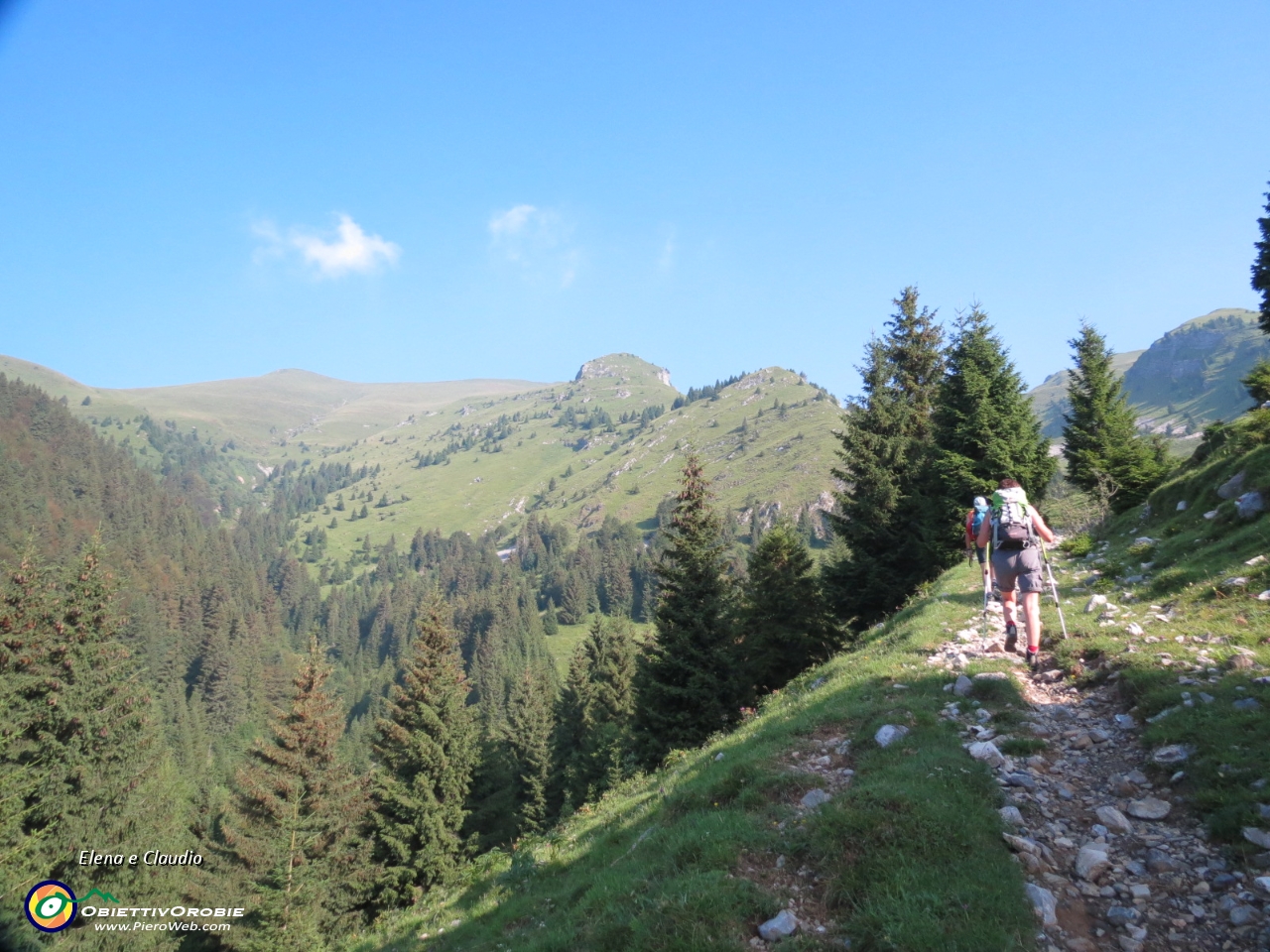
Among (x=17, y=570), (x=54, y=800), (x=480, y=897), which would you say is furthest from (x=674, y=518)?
(x=17, y=570)

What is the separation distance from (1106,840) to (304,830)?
103 ft

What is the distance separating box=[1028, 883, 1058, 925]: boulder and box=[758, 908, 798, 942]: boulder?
2.05 metres

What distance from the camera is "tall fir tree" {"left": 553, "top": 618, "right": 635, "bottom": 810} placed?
1829 inches

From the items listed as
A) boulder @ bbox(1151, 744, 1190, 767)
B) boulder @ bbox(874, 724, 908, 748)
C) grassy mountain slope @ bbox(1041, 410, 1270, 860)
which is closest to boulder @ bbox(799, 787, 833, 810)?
boulder @ bbox(874, 724, 908, 748)

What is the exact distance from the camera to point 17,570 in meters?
26.7

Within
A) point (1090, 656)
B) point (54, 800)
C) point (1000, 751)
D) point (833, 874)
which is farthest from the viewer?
point (54, 800)

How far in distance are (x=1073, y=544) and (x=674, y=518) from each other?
16.2 meters

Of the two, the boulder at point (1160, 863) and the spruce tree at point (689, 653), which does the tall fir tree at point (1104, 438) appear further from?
the boulder at point (1160, 863)

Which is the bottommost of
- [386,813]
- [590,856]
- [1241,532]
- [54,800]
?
[386,813]

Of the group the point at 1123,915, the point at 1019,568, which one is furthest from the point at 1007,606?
the point at 1123,915

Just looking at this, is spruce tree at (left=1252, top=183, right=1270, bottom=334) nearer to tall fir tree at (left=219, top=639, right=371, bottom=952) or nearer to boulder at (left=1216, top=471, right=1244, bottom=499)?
boulder at (left=1216, top=471, right=1244, bottom=499)

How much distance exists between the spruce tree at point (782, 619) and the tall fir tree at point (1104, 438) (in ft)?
47.1

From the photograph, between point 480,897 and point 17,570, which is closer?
point 480,897

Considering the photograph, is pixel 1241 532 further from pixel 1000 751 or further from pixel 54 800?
pixel 54 800
